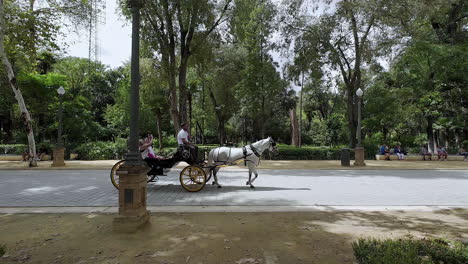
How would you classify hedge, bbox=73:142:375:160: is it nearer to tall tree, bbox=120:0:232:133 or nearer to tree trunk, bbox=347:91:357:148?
tree trunk, bbox=347:91:357:148

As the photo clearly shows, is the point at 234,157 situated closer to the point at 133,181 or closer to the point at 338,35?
the point at 133,181

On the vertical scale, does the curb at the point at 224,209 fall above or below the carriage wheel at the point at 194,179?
below

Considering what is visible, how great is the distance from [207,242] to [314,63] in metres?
19.8

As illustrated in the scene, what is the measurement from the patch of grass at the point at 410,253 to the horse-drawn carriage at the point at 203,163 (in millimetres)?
5634

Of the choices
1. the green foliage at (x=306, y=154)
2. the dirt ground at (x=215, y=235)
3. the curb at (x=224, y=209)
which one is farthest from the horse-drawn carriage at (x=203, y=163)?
the green foliage at (x=306, y=154)

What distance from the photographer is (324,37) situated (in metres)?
Answer: 20.5

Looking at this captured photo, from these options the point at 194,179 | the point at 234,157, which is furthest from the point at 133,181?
the point at 234,157

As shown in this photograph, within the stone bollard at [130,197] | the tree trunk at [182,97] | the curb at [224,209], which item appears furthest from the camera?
the tree trunk at [182,97]

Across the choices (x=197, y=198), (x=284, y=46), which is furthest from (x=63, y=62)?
(x=197, y=198)

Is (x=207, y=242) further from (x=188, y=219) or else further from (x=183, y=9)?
(x=183, y=9)

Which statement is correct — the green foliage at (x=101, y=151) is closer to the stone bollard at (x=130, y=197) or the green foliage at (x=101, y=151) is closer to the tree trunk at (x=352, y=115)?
the stone bollard at (x=130, y=197)

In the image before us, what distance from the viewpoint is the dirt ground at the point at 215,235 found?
3758 mm

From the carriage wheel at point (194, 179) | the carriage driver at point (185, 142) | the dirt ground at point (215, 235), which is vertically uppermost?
the carriage driver at point (185, 142)

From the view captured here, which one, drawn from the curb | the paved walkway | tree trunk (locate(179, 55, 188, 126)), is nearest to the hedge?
tree trunk (locate(179, 55, 188, 126))
